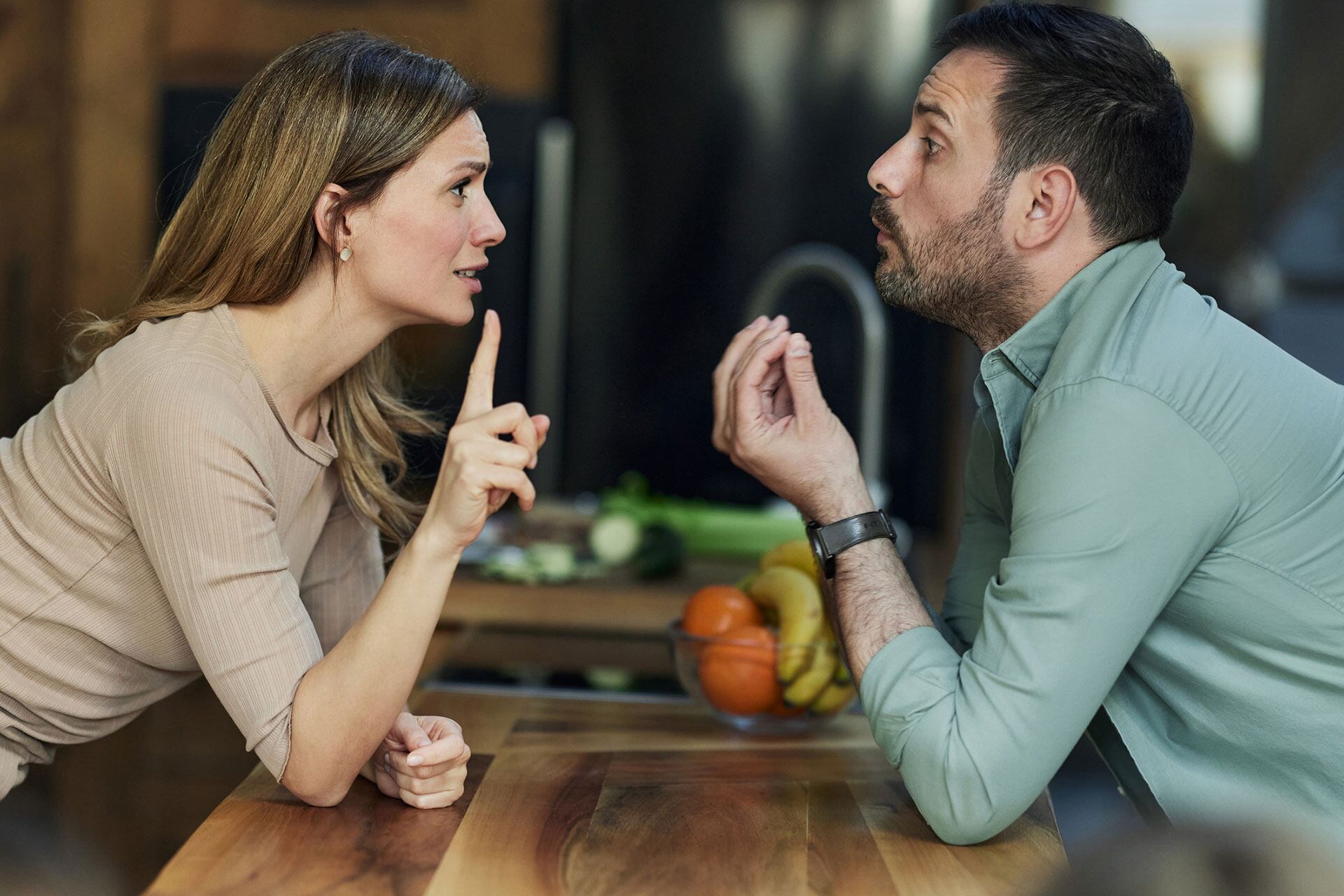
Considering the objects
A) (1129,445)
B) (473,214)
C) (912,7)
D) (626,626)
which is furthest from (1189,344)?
(912,7)

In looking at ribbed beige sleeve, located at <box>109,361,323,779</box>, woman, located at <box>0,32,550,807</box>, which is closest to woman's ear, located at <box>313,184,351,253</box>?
woman, located at <box>0,32,550,807</box>

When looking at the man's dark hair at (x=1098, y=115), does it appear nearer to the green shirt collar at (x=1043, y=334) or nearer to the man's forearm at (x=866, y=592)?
the green shirt collar at (x=1043, y=334)

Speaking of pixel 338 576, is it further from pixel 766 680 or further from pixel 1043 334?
pixel 1043 334

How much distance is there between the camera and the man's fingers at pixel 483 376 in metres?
1.23

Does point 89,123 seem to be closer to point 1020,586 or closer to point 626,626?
point 626,626

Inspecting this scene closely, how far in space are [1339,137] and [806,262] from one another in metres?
1.93

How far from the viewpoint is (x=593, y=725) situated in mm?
1513

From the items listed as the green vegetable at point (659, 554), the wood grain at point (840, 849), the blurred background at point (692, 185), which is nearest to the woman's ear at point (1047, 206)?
the wood grain at point (840, 849)

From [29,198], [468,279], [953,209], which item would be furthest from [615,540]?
[29,198]

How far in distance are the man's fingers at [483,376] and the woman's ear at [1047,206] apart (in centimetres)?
55

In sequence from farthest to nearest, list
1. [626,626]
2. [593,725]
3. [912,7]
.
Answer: [912,7] < [626,626] < [593,725]

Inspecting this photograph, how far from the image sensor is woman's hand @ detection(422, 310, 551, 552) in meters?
1.17

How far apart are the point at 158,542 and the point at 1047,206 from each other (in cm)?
93

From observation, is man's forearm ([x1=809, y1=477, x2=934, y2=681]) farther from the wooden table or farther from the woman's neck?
the woman's neck
